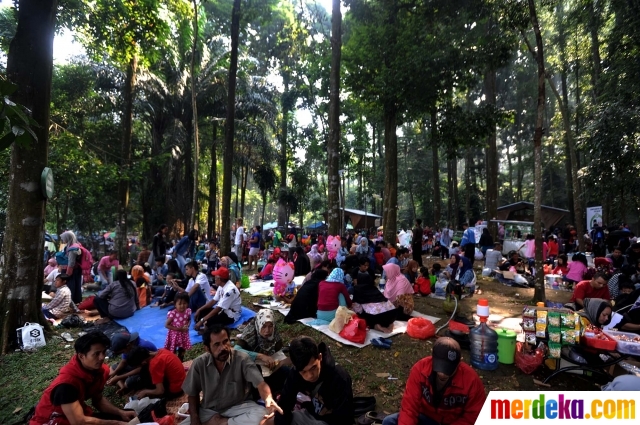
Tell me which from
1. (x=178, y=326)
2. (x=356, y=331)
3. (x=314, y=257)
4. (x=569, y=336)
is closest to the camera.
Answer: (x=569, y=336)

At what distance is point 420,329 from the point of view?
238 inches

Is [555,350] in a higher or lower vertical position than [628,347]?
lower

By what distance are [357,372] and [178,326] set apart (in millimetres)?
2725

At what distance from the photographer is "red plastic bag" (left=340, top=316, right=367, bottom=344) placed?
5.86m

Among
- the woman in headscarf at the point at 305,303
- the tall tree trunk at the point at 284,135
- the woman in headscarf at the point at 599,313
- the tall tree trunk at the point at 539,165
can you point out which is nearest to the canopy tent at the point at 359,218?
the tall tree trunk at the point at 284,135

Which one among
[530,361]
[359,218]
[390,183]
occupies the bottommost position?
[530,361]

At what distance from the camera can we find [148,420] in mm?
3754

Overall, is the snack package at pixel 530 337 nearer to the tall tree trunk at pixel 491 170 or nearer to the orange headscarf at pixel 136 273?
the orange headscarf at pixel 136 273

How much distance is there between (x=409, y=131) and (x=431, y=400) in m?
32.2

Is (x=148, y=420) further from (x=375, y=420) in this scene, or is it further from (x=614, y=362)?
(x=614, y=362)

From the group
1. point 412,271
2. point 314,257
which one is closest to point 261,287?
point 314,257

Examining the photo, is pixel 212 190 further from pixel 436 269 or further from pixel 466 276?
pixel 466 276

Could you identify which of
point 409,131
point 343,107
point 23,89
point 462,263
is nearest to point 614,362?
point 462,263

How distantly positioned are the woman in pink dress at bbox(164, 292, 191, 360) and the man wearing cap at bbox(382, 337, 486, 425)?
143 inches
